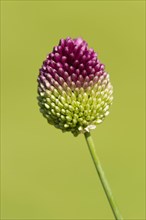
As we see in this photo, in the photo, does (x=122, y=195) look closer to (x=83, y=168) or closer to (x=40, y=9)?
(x=83, y=168)

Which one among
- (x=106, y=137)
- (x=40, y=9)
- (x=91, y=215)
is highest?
(x=40, y=9)

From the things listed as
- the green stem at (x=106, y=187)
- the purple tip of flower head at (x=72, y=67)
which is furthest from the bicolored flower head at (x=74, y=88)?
the green stem at (x=106, y=187)

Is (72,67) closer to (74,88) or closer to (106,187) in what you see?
(74,88)

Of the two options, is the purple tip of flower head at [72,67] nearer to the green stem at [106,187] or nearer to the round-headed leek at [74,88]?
the round-headed leek at [74,88]

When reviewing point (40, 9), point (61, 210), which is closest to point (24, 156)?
point (61, 210)

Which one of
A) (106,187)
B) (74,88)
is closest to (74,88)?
(74,88)

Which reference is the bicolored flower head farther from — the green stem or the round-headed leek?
the green stem

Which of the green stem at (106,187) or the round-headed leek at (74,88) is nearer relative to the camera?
the green stem at (106,187)

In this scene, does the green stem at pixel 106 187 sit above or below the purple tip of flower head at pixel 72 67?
below
